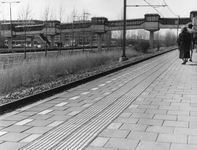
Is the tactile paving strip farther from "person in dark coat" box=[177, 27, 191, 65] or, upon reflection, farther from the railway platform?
"person in dark coat" box=[177, 27, 191, 65]

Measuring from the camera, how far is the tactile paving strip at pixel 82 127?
4.10 m

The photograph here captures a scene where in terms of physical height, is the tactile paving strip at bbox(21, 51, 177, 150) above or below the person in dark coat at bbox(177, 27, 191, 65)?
below

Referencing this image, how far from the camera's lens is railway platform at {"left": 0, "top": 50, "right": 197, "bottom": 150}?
13.4 ft

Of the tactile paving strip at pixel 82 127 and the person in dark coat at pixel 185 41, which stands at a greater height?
the person in dark coat at pixel 185 41

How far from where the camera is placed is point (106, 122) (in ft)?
17.1

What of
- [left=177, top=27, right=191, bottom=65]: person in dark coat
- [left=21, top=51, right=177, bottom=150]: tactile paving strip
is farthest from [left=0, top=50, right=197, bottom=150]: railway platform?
[left=177, top=27, right=191, bottom=65]: person in dark coat

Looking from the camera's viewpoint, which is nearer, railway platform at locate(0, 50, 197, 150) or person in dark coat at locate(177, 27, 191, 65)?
railway platform at locate(0, 50, 197, 150)

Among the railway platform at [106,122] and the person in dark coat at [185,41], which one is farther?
the person in dark coat at [185,41]

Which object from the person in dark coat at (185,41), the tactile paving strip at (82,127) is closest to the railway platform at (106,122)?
the tactile paving strip at (82,127)

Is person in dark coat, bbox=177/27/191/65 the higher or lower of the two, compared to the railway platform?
higher

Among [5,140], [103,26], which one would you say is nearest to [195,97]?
[5,140]

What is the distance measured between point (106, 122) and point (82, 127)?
21.0 inches

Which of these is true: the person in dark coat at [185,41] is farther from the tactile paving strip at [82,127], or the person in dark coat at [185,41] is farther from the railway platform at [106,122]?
the tactile paving strip at [82,127]

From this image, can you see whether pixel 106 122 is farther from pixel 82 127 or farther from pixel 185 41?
pixel 185 41
